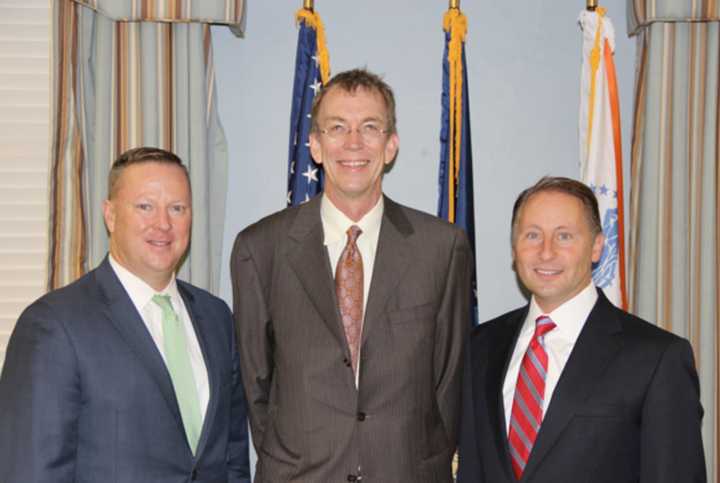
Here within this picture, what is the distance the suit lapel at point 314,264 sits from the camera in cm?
235

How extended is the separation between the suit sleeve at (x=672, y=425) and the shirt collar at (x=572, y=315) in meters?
0.27

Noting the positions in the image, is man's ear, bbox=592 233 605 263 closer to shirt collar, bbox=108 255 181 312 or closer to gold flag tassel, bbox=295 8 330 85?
shirt collar, bbox=108 255 181 312

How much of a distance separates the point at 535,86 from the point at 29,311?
2.61 metres

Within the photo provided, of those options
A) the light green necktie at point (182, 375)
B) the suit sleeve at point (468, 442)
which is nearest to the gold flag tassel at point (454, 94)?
the suit sleeve at point (468, 442)

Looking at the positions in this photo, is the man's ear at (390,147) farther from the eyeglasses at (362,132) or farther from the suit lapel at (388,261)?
the suit lapel at (388,261)

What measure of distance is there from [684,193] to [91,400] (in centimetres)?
271

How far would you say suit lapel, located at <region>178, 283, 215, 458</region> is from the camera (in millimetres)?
2266

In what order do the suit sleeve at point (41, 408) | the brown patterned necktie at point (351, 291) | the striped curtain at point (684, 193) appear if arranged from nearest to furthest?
the suit sleeve at point (41, 408) → the brown patterned necktie at point (351, 291) → the striped curtain at point (684, 193)

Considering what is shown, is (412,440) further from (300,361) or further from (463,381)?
(300,361)

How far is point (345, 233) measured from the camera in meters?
2.50

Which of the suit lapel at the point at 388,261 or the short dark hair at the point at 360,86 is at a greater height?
the short dark hair at the point at 360,86

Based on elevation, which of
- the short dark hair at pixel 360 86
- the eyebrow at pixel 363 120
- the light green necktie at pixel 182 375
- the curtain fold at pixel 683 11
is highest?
the curtain fold at pixel 683 11

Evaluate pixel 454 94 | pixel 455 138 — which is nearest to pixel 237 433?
pixel 455 138

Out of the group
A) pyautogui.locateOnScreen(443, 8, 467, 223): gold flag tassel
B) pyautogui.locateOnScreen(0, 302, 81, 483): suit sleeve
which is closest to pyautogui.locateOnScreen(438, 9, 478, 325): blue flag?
pyautogui.locateOnScreen(443, 8, 467, 223): gold flag tassel
